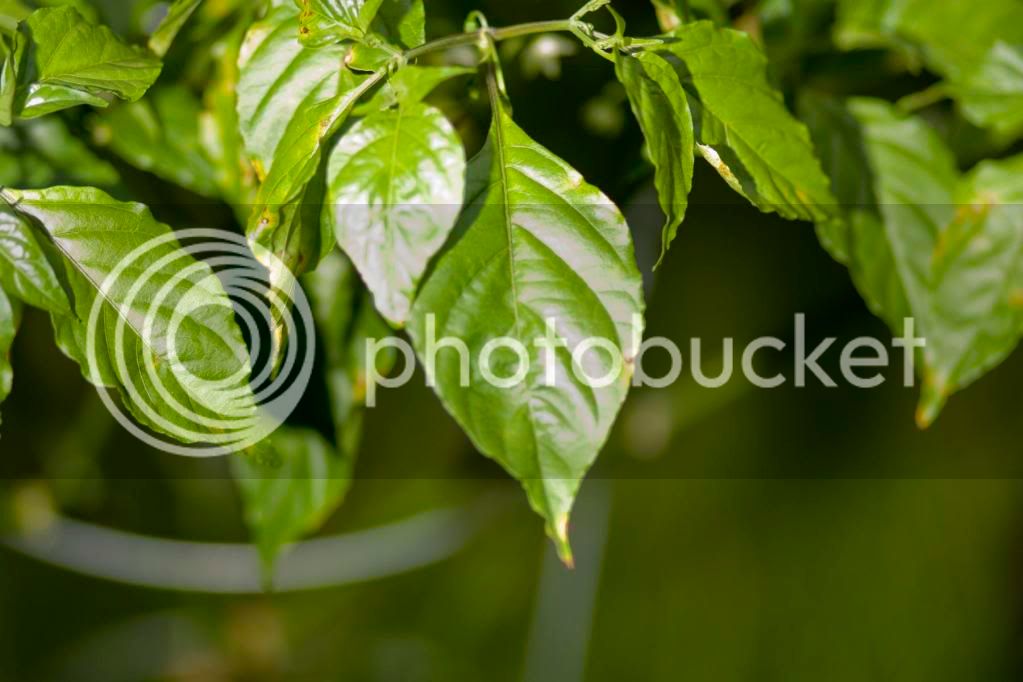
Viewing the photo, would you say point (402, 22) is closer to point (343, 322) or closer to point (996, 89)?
point (343, 322)

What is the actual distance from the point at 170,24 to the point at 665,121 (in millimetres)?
269

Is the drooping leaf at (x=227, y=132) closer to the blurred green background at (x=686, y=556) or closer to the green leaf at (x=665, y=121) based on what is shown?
the green leaf at (x=665, y=121)

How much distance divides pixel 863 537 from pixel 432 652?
84cm

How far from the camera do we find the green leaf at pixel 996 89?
55 cm

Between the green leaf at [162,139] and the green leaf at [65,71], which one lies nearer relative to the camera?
the green leaf at [65,71]

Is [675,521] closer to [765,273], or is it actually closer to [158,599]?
[765,273]

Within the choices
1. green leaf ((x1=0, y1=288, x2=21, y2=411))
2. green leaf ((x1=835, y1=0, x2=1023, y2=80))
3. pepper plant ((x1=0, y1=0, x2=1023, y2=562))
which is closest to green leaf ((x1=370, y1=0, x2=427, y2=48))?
pepper plant ((x1=0, y1=0, x2=1023, y2=562))

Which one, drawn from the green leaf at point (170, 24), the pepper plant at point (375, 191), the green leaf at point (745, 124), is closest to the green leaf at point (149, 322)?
the pepper plant at point (375, 191)

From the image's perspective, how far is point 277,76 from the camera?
42cm

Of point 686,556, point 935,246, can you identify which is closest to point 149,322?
point 935,246

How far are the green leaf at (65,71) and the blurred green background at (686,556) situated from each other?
2.50ft

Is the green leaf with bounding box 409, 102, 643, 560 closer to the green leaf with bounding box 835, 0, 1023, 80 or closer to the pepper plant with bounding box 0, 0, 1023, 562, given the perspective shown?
the pepper plant with bounding box 0, 0, 1023, 562

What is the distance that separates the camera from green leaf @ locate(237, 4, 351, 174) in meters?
0.42

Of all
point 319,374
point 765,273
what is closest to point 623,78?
point 319,374
